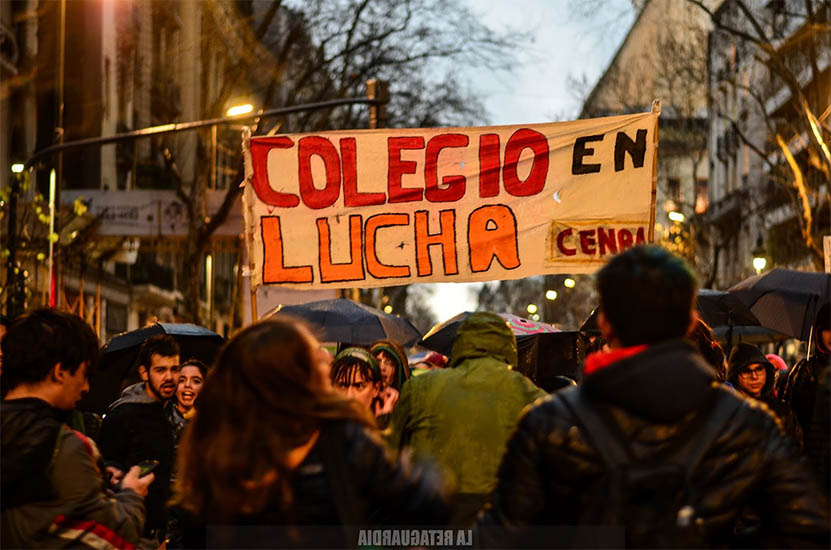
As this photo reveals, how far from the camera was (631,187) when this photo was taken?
29.5ft

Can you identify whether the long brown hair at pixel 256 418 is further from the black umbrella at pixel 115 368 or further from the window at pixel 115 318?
the window at pixel 115 318

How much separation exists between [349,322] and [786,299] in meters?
4.66

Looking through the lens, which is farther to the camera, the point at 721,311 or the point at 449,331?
the point at 449,331

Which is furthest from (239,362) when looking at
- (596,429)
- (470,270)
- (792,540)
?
(470,270)

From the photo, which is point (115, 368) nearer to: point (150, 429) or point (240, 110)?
point (150, 429)

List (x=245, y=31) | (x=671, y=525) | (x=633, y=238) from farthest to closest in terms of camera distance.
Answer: (x=245, y=31) → (x=633, y=238) → (x=671, y=525)

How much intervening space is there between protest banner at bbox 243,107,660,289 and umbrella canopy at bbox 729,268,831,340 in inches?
80.7

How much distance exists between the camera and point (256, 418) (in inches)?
123

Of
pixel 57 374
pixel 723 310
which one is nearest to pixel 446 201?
pixel 723 310

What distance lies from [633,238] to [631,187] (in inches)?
14.5

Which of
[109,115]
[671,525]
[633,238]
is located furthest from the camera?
[109,115]

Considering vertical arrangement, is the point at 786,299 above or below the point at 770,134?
below

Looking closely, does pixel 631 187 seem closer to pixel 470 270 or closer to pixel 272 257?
pixel 470 270

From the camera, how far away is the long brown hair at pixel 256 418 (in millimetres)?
3092
